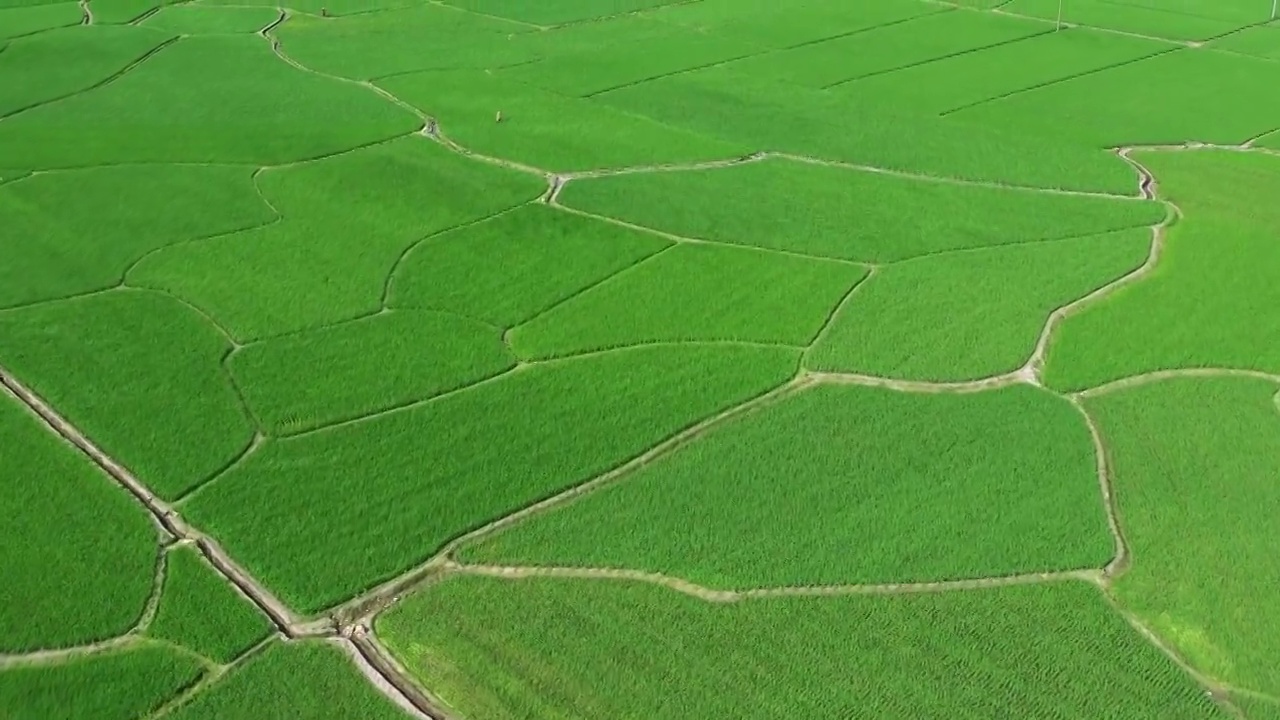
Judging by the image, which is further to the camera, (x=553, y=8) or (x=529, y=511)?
(x=553, y=8)

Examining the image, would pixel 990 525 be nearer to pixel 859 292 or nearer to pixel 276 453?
pixel 859 292

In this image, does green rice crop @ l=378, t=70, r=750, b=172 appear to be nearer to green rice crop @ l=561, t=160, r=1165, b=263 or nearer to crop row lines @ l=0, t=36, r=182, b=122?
green rice crop @ l=561, t=160, r=1165, b=263

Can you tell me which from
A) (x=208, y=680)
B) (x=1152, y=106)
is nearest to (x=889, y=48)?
(x=1152, y=106)

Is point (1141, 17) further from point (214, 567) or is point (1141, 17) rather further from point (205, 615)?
point (205, 615)

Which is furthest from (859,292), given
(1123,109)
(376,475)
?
(1123,109)

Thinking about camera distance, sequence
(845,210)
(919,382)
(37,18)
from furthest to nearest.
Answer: (37,18) < (845,210) < (919,382)
